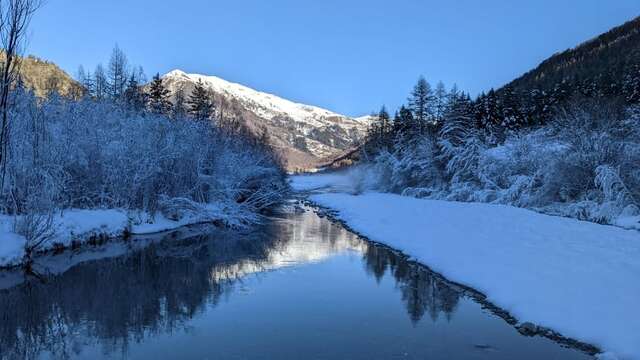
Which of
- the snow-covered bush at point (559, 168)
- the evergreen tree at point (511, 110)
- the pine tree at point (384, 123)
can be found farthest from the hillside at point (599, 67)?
the pine tree at point (384, 123)

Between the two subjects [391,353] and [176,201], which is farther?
[176,201]

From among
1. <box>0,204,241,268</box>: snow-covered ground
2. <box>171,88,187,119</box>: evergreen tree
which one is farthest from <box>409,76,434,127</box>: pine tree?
<box>0,204,241,268</box>: snow-covered ground

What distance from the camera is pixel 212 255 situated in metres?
17.2

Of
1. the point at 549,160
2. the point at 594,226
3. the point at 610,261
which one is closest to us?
the point at 610,261

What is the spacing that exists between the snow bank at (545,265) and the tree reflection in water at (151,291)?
1124 mm

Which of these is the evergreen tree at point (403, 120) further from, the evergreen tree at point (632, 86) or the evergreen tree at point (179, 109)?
the evergreen tree at point (179, 109)

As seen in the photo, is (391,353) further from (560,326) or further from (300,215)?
(300,215)

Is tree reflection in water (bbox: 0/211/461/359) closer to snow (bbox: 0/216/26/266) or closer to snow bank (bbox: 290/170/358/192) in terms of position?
snow (bbox: 0/216/26/266)

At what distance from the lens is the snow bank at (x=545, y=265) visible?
9242mm

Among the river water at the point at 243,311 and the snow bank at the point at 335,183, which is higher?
the snow bank at the point at 335,183

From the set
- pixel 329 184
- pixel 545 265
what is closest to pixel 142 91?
pixel 329 184

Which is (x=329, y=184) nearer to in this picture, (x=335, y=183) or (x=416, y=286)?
(x=335, y=183)

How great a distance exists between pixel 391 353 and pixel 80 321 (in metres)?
5.56

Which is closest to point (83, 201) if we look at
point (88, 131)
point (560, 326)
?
point (88, 131)
